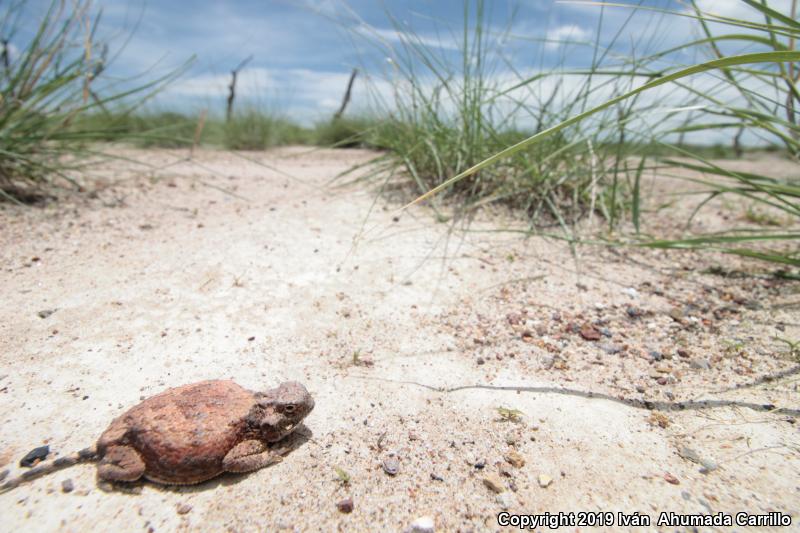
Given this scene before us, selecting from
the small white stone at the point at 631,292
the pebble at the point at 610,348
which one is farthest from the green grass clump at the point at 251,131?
the pebble at the point at 610,348

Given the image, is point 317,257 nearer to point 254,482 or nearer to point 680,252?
point 254,482

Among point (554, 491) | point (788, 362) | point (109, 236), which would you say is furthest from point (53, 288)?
point (788, 362)

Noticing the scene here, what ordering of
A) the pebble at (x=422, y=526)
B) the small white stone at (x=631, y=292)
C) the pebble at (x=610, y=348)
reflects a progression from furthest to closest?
the small white stone at (x=631, y=292), the pebble at (x=610, y=348), the pebble at (x=422, y=526)

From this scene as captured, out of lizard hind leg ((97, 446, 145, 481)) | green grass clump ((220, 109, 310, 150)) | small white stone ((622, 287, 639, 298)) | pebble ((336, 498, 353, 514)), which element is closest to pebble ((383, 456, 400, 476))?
pebble ((336, 498, 353, 514))

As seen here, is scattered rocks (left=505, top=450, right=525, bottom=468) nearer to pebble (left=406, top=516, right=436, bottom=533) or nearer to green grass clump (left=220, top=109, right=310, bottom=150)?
pebble (left=406, top=516, right=436, bottom=533)

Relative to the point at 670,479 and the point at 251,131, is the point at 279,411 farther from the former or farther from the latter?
the point at 251,131

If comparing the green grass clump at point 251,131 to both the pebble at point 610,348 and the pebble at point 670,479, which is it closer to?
the pebble at point 610,348
